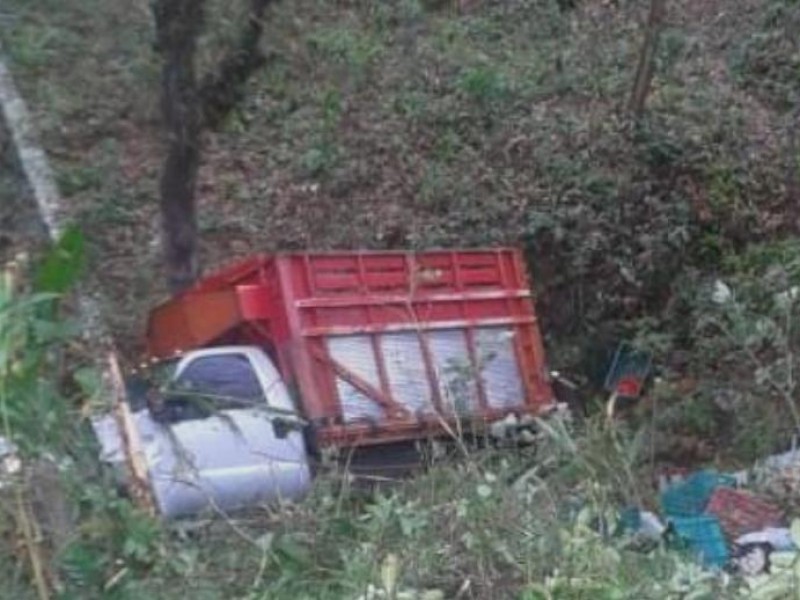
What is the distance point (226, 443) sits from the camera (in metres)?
12.5

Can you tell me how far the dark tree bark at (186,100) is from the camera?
14102 millimetres

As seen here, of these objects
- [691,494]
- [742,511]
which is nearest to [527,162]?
[691,494]

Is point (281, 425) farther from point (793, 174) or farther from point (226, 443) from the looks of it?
point (793, 174)

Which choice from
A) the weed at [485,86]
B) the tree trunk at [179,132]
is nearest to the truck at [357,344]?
the tree trunk at [179,132]

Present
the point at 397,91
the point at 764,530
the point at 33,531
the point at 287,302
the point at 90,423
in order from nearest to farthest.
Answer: the point at 33,531, the point at 90,423, the point at 764,530, the point at 287,302, the point at 397,91

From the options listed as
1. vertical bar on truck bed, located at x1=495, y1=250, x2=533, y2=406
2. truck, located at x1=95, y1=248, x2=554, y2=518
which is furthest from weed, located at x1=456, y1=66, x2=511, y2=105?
truck, located at x1=95, y1=248, x2=554, y2=518

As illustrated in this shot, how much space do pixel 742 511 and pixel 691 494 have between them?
1.78ft

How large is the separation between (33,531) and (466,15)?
19648mm

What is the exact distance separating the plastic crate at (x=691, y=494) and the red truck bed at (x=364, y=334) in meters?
2.60

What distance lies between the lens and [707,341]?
1670 centimetres

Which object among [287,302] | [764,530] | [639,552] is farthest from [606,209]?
[639,552]

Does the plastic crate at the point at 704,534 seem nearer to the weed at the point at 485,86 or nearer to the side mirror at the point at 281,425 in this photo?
the side mirror at the point at 281,425

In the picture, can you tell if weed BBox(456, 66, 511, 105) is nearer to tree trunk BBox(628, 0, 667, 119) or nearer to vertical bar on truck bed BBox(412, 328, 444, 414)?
tree trunk BBox(628, 0, 667, 119)

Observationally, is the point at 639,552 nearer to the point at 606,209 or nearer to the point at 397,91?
the point at 606,209
